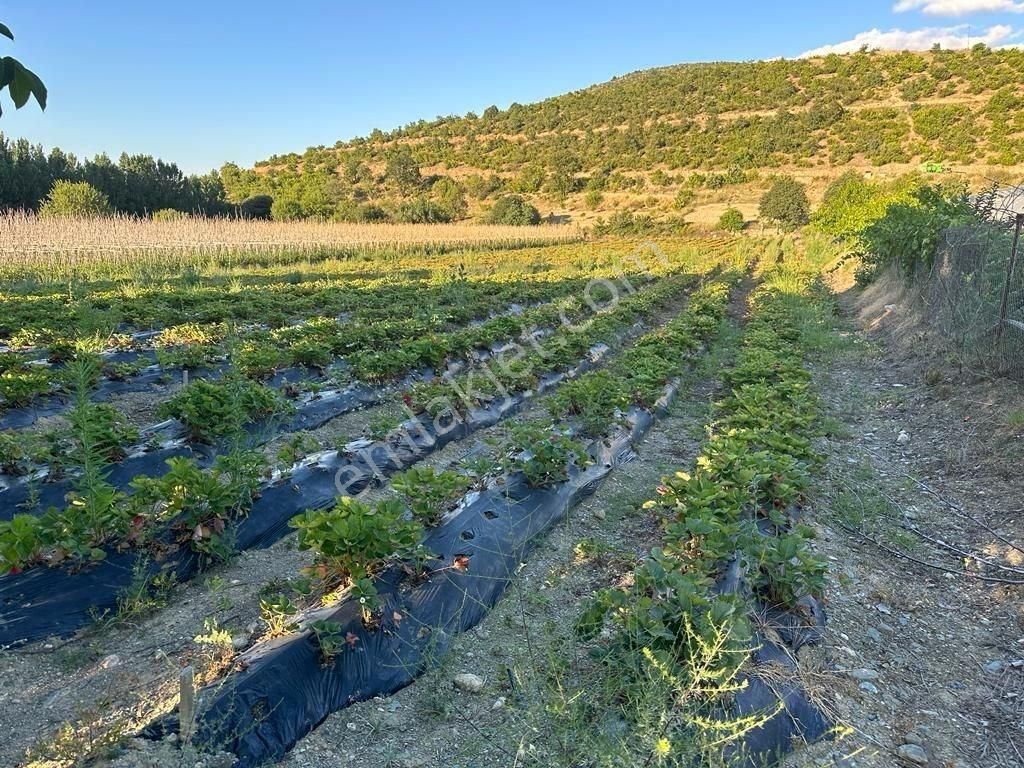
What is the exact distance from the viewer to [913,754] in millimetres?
2510

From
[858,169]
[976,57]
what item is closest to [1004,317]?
[858,169]

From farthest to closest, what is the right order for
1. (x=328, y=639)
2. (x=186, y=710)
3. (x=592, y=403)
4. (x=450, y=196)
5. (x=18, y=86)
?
(x=450, y=196) < (x=592, y=403) < (x=328, y=639) < (x=186, y=710) < (x=18, y=86)

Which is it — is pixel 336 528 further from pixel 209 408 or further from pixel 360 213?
pixel 360 213

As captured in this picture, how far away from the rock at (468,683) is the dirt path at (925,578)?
4.27 feet

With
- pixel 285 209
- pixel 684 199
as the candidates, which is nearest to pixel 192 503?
pixel 285 209

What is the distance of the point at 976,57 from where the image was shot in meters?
61.3

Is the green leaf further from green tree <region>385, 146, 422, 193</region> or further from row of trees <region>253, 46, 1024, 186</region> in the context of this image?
green tree <region>385, 146, 422, 193</region>

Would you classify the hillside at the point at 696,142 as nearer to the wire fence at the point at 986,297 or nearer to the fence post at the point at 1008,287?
the wire fence at the point at 986,297

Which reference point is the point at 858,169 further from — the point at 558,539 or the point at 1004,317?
the point at 558,539

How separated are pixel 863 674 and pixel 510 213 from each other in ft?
151

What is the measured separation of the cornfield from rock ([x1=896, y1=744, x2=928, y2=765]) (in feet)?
55.6

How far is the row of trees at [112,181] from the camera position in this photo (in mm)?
31672

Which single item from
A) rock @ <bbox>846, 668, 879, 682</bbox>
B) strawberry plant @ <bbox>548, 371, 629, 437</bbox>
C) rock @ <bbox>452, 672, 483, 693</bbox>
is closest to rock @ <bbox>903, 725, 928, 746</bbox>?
rock @ <bbox>846, 668, 879, 682</bbox>

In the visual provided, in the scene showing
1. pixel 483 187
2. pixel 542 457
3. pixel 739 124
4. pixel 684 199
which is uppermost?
pixel 739 124
